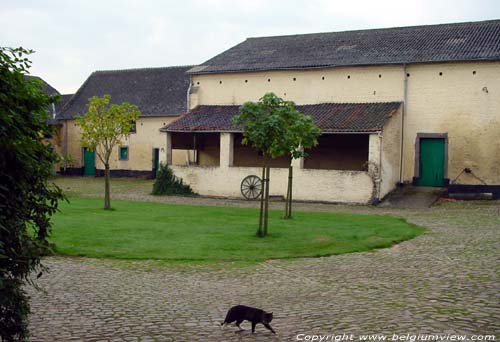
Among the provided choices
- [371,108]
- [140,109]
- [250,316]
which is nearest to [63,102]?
[140,109]

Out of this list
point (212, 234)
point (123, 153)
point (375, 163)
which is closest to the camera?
point (212, 234)

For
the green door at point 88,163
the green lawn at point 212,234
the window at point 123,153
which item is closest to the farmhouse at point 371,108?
the green lawn at point 212,234

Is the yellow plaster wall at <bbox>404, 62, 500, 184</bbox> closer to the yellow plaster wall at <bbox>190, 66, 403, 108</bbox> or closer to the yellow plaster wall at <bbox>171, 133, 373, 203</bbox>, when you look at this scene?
the yellow plaster wall at <bbox>190, 66, 403, 108</bbox>

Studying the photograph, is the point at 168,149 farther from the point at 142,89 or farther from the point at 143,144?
the point at 142,89

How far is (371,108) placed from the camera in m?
28.1

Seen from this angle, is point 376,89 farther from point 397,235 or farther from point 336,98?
point 397,235

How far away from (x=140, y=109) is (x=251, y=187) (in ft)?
51.2

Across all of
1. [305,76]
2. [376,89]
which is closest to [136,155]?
[305,76]

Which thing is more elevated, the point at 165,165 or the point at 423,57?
the point at 423,57

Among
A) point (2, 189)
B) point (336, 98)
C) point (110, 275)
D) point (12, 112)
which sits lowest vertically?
point (110, 275)

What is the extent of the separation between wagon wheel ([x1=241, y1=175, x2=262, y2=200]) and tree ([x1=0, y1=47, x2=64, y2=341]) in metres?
22.3

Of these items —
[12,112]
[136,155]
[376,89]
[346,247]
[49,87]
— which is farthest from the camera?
[49,87]

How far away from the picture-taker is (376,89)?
2895cm

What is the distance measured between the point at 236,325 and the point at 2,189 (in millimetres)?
2991
